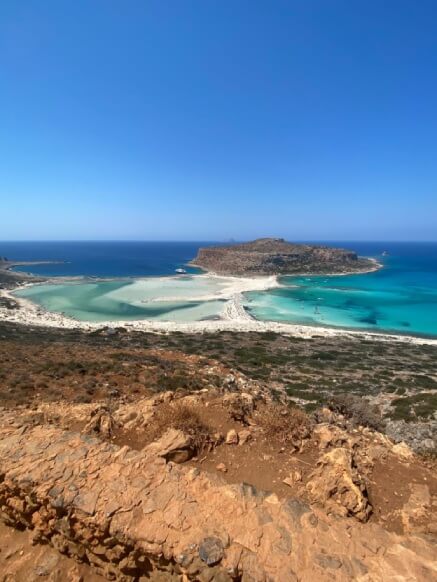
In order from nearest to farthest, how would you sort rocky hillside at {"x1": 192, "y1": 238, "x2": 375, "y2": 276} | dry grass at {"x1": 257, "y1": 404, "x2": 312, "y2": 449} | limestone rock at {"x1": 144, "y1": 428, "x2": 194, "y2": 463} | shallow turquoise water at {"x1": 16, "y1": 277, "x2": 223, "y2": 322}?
limestone rock at {"x1": 144, "y1": 428, "x2": 194, "y2": 463} → dry grass at {"x1": 257, "y1": 404, "x2": 312, "y2": 449} → shallow turquoise water at {"x1": 16, "y1": 277, "x2": 223, "y2": 322} → rocky hillside at {"x1": 192, "y1": 238, "x2": 375, "y2": 276}

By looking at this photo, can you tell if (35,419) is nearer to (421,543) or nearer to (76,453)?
(76,453)

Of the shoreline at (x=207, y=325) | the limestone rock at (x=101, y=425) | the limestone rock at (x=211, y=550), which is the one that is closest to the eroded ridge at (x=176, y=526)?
the limestone rock at (x=211, y=550)

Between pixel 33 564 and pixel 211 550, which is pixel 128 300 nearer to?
pixel 33 564

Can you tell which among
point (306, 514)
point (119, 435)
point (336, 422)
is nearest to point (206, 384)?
point (336, 422)

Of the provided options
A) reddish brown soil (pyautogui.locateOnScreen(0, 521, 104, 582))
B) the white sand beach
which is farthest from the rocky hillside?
reddish brown soil (pyautogui.locateOnScreen(0, 521, 104, 582))

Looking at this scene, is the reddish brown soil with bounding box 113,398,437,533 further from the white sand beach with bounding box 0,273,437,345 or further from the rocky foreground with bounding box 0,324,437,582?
the white sand beach with bounding box 0,273,437,345

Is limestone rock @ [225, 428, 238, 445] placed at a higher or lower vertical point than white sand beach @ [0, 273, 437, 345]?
higher

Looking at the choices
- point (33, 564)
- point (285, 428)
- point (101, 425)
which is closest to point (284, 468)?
point (285, 428)
